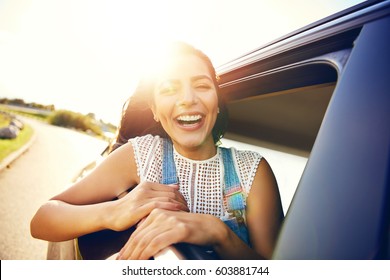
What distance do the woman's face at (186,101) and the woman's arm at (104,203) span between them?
0.29m

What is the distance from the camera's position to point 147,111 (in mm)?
2121

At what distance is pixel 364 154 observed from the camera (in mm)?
761

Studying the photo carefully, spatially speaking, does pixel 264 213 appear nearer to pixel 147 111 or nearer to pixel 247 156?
pixel 247 156

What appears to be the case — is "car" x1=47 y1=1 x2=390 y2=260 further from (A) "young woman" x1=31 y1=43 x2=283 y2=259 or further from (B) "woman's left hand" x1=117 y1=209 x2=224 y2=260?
(A) "young woman" x1=31 y1=43 x2=283 y2=259

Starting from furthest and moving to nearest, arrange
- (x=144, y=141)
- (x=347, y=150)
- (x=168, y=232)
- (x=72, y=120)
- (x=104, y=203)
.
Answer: (x=72, y=120)
(x=144, y=141)
(x=104, y=203)
(x=168, y=232)
(x=347, y=150)

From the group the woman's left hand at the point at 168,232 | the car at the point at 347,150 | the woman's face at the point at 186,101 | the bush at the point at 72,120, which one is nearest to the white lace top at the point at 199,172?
the woman's face at the point at 186,101

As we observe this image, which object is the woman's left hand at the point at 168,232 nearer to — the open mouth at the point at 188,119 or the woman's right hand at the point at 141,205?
the woman's right hand at the point at 141,205

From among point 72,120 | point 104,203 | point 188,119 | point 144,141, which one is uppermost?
point 72,120

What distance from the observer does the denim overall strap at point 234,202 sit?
1423mm

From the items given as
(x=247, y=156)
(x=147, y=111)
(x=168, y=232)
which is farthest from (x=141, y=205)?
A: (x=147, y=111)

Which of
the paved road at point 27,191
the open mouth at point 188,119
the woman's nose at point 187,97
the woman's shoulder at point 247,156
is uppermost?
the woman's nose at point 187,97

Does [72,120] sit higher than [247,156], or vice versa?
[72,120]

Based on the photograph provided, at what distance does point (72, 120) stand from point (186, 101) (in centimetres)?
2499
